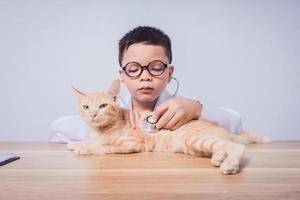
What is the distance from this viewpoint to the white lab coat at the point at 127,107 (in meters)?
1.35

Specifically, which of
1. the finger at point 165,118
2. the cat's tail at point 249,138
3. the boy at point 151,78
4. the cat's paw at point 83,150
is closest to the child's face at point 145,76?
the boy at point 151,78

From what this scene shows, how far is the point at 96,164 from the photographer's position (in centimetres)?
82

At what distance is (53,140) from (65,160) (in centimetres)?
59

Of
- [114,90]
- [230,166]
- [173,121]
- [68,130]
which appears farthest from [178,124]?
[68,130]

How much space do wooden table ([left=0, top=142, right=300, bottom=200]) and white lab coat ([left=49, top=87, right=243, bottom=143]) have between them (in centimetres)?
41

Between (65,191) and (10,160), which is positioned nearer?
(65,191)

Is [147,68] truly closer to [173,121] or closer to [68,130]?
[173,121]

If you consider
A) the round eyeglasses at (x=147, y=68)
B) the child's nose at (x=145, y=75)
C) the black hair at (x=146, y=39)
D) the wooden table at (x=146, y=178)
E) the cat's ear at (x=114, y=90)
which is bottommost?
the wooden table at (x=146, y=178)

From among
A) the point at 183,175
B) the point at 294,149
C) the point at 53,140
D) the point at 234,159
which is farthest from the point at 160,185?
the point at 53,140

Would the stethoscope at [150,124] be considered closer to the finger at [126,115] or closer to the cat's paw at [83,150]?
the finger at [126,115]

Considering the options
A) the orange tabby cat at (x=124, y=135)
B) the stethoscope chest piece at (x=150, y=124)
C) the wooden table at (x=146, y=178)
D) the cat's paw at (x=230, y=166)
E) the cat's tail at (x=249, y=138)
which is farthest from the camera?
the cat's tail at (x=249, y=138)

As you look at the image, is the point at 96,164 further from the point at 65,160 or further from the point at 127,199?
the point at 127,199

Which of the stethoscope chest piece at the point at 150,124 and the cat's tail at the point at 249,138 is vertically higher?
the stethoscope chest piece at the point at 150,124

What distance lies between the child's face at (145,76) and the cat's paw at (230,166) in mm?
468
